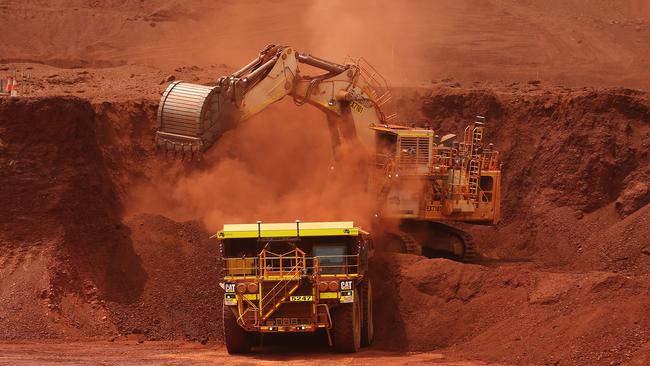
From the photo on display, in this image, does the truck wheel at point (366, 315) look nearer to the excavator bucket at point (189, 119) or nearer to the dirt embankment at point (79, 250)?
the dirt embankment at point (79, 250)

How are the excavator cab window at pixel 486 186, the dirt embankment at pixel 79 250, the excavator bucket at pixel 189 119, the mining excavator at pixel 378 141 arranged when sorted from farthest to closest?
the excavator cab window at pixel 486 186 → the dirt embankment at pixel 79 250 → the mining excavator at pixel 378 141 → the excavator bucket at pixel 189 119

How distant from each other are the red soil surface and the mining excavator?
1126 millimetres

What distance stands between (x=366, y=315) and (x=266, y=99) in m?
5.95

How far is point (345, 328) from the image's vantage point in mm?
24906

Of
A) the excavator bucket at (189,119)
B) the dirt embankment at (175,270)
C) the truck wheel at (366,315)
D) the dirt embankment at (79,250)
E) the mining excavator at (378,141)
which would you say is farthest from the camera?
the dirt embankment at (79,250)

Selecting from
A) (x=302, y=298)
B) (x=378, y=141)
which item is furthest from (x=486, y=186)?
(x=302, y=298)

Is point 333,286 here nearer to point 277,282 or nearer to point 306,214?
point 277,282

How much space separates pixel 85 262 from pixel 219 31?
41587 millimetres

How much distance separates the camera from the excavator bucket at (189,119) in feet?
91.6

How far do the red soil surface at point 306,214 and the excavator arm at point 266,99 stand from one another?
162 centimetres

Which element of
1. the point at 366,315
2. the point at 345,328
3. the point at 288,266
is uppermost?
the point at 288,266

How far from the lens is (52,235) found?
30.5m

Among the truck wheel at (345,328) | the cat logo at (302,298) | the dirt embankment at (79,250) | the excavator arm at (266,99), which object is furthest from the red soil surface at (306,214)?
the cat logo at (302,298)

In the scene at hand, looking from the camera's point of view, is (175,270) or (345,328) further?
(175,270)
